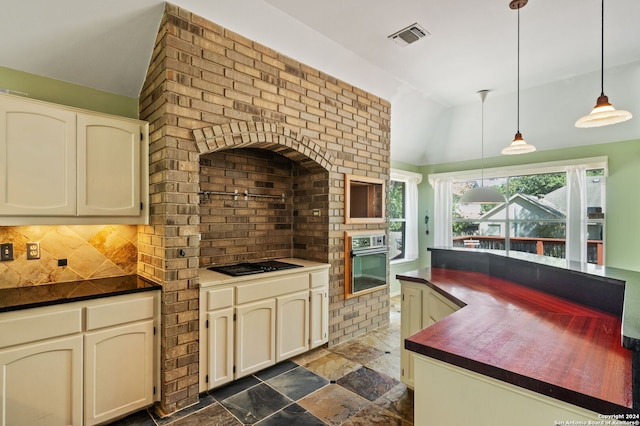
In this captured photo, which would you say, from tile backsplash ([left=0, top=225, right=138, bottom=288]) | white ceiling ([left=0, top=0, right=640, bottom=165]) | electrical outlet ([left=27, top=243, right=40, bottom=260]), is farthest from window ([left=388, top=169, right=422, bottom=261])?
electrical outlet ([left=27, top=243, right=40, bottom=260])

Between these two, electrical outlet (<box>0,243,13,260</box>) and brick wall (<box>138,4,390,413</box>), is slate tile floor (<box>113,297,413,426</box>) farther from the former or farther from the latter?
electrical outlet (<box>0,243,13,260</box>)

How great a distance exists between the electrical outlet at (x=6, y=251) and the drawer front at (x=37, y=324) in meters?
0.66

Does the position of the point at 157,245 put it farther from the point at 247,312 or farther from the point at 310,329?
the point at 310,329

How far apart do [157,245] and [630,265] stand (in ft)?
18.1

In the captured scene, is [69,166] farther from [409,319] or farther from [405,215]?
[405,215]

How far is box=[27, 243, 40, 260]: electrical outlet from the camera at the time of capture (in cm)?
232

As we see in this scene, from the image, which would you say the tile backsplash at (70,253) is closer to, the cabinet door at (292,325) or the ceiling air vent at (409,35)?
the cabinet door at (292,325)

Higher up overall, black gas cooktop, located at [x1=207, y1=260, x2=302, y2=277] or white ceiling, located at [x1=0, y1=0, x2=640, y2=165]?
white ceiling, located at [x1=0, y1=0, x2=640, y2=165]

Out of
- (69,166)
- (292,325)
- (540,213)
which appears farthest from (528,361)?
(540,213)

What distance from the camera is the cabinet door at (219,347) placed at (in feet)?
8.07

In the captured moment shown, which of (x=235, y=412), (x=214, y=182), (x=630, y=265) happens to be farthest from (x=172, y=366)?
(x=630, y=265)

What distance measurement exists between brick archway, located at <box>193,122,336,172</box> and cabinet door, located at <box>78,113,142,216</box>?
529 mm

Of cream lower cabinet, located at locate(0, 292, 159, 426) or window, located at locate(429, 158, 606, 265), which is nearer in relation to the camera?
cream lower cabinet, located at locate(0, 292, 159, 426)

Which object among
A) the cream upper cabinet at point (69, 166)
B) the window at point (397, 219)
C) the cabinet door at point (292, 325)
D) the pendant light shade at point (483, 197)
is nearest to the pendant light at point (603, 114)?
the pendant light shade at point (483, 197)
